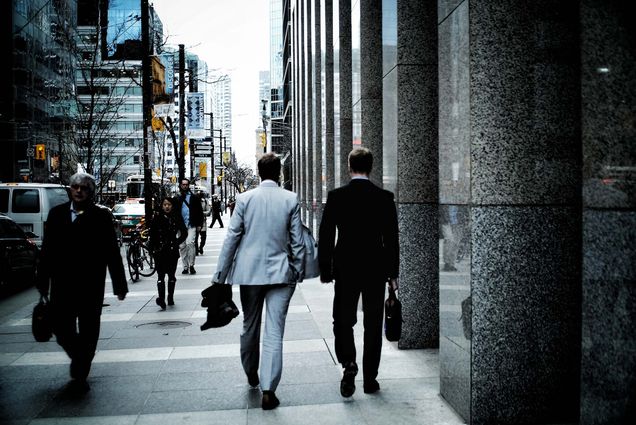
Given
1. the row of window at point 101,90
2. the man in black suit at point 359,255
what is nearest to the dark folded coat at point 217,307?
the man in black suit at point 359,255

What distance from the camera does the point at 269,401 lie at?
488 cm

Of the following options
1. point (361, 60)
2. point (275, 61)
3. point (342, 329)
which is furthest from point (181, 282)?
point (275, 61)

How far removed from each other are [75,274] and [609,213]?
14.9 feet

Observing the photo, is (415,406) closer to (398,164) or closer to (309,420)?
(309,420)

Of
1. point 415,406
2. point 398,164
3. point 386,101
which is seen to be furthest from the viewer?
point 386,101

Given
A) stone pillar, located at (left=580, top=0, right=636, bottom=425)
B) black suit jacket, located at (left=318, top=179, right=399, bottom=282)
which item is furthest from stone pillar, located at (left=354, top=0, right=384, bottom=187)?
stone pillar, located at (left=580, top=0, right=636, bottom=425)

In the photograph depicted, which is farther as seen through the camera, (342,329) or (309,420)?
(342,329)

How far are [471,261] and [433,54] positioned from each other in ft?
11.4

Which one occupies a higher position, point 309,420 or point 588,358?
point 588,358

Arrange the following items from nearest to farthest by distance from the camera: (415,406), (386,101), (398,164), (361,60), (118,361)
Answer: (415,406)
(118,361)
(398,164)
(386,101)
(361,60)

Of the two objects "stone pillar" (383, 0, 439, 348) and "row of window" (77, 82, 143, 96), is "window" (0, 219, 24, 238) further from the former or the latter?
"stone pillar" (383, 0, 439, 348)

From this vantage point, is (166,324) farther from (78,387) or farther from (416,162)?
(416,162)

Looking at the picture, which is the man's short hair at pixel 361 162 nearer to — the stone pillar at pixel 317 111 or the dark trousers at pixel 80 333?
the dark trousers at pixel 80 333

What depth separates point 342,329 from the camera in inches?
203
